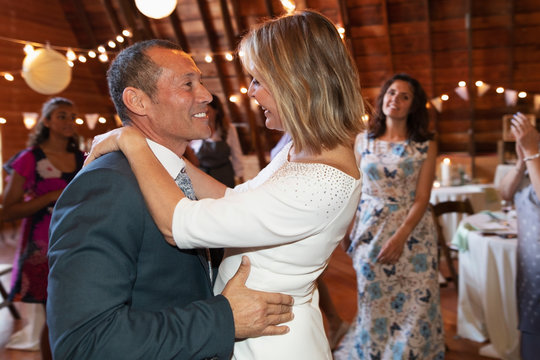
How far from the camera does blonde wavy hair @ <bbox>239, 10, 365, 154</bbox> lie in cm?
120

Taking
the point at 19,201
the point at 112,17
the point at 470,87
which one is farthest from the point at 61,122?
the point at 470,87

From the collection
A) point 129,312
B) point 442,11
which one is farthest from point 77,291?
point 442,11

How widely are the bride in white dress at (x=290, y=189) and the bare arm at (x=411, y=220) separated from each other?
1561 millimetres

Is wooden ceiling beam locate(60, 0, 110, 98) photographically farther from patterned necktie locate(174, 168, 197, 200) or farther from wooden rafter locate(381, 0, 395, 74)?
patterned necktie locate(174, 168, 197, 200)

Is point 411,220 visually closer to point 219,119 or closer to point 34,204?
point 219,119

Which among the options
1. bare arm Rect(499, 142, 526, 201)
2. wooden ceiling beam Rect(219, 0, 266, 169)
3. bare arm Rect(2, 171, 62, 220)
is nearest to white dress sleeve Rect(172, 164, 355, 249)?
bare arm Rect(499, 142, 526, 201)

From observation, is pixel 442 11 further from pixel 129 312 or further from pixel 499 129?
pixel 129 312

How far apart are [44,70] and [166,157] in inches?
176

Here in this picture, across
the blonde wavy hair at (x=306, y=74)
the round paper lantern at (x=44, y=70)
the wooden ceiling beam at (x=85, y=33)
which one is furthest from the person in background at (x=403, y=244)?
the wooden ceiling beam at (x=85, y=33)

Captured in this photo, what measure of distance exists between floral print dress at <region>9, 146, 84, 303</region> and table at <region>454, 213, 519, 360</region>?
290 centimetres

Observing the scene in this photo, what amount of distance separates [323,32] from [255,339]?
823 millimetres

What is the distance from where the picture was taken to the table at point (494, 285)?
3.11m

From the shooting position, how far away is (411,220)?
282 cm

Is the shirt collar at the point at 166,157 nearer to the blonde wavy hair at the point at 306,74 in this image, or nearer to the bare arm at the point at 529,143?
the blonde wavy hair at the point at 306,74
